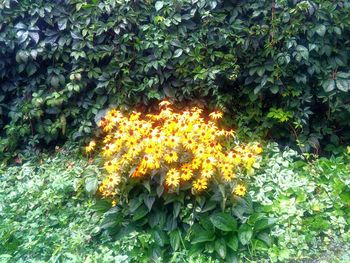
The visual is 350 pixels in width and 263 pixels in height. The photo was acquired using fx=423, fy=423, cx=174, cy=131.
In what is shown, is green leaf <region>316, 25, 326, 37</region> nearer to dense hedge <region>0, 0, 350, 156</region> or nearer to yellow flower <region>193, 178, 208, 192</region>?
dense hedge <region>0, 0, 350, 156</region>

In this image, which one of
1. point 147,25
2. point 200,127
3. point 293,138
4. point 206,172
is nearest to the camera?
point 206,172

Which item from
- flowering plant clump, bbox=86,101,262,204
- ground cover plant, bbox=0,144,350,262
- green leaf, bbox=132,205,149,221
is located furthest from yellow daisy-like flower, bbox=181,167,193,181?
green leaf, bbox=132,205,149,221

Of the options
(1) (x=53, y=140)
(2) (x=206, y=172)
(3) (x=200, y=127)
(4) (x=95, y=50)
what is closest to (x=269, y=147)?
(3) (x=200, y=127)

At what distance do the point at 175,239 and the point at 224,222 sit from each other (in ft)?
1.11

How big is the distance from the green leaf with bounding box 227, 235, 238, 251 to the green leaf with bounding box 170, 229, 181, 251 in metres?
0.32

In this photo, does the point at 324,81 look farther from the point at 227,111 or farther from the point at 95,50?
the point at 95,50

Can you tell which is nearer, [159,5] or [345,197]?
[345,197]

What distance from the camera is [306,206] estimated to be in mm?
2914

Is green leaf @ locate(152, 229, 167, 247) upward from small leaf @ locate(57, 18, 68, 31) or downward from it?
downward

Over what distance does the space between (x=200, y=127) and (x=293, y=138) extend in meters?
1.39

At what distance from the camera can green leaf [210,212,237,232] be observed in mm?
2633

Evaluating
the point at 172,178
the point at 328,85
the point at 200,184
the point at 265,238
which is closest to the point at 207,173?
the point at 200,184

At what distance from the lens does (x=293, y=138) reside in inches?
156

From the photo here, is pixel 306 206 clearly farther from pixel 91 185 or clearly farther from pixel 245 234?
pixel 91 185
